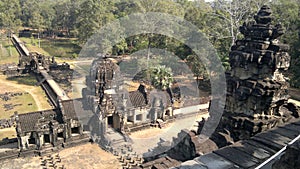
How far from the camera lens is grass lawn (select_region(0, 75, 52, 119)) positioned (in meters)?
34.6

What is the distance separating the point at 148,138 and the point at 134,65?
82.6 feet

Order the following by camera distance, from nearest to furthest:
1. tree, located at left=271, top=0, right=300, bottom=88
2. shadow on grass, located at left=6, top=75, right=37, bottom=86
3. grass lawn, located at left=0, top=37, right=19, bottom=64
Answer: tree, located at left=271, top=0, right=300, bottom=88
shadow on grass, located at left=6, top=75, right=37, bottom=86
grass lawn, located at left=0, top=37, right=19, bottom=64

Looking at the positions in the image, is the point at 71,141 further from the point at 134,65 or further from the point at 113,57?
the point at 113,57

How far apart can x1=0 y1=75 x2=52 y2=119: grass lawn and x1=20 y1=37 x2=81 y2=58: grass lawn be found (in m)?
19.4

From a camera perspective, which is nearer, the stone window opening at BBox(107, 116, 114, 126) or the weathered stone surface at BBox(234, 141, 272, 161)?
the weathered stone surface at BBox(234, 141, 272, 161)

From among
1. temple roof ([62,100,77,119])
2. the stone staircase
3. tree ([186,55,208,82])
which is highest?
tree ([186,55,208,82])

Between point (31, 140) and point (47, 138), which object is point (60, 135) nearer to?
point (47, 138)

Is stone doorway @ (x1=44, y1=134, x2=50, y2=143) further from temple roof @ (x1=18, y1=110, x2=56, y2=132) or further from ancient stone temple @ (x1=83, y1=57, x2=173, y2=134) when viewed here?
ancient stone temple @ (x1=83, y1=57, x2=173, y2=134)

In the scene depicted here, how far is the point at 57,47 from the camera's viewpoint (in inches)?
3095

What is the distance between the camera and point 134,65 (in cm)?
5150

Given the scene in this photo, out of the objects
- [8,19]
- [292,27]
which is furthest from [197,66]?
[8,19]

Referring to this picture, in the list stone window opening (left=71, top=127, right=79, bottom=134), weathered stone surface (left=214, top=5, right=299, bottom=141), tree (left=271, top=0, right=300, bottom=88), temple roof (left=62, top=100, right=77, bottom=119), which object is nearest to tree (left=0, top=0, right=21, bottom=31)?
temple roof (left=62, top=100, right=77, bottom=119)

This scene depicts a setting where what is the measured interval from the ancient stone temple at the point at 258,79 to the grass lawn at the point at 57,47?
182 ft

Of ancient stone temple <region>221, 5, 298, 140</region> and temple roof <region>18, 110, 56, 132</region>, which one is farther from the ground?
ancient stone temple <region>221, 5, 298, 140</region>
